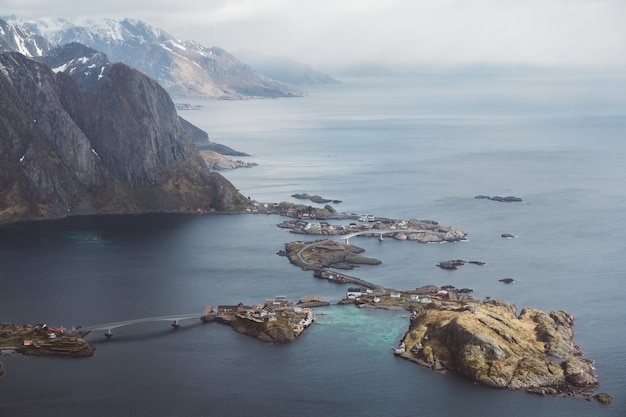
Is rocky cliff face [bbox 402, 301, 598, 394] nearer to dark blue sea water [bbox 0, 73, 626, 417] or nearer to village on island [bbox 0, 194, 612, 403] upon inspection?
village on island [bbox 0, 194, 612, 403]

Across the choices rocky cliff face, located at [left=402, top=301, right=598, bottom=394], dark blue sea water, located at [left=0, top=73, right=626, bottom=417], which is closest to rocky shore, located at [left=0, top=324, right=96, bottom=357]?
Result: dark blue sea water, located at [left=0, top=73, right=626, bottom=417]

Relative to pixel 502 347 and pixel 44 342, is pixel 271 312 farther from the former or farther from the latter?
pixel 502 347

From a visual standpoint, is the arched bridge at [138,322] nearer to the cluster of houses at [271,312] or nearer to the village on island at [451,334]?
the village on island at [451,334]

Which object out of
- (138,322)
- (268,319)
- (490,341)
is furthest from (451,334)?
(138,322)

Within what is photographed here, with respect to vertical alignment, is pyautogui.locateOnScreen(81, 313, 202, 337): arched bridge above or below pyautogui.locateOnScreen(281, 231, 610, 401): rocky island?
below

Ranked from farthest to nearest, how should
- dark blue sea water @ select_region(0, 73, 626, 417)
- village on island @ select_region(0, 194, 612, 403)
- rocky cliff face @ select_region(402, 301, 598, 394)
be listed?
village on island @ select_region(0, 194, 612, 403) → rocky cliff face @ select_region(402, 301, 598, 394) → dark blue sea water @ select_region(0, 73, 626, 417)

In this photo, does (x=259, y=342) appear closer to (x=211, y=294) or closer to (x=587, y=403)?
(x=211, y=294)
